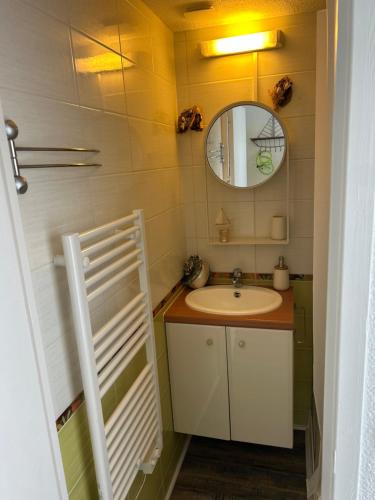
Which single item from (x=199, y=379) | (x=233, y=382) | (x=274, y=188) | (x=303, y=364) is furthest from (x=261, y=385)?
(x=274, y=188)

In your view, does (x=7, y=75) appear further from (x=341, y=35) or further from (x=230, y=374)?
(x=230, y=374)

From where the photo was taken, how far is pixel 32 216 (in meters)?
0.93

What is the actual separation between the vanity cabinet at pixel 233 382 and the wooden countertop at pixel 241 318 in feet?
0.09

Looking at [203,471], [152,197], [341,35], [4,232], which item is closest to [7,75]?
[4,232]

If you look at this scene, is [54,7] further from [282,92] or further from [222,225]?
[222,225]

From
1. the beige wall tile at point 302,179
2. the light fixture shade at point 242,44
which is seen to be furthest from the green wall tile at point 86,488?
the light fixture shade at point 242,44

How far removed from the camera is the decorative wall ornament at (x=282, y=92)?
188 cm

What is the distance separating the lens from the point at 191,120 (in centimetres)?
205

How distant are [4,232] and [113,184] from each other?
28.2 inches

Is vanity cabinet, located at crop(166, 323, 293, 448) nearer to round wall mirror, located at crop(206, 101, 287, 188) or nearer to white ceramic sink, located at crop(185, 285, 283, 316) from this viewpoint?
white ceramic sink, located at crop(185, 285, 283, 316)

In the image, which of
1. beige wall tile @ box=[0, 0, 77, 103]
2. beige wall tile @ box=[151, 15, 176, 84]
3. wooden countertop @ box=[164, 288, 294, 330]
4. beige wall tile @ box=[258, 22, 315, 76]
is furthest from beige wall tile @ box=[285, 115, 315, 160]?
beige wall tile @ box=[0, 0, 77, 103]

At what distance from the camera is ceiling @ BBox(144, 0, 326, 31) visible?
164 cm

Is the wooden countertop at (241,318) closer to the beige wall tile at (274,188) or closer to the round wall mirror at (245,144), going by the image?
the beige wall tile at (274,188)

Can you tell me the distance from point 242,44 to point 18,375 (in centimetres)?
182
